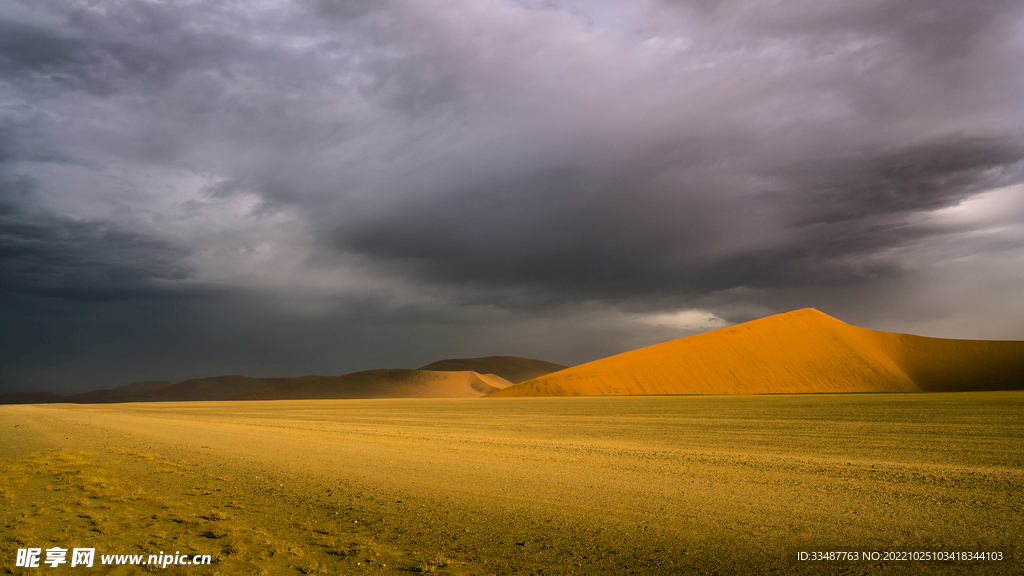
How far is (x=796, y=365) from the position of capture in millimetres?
60500

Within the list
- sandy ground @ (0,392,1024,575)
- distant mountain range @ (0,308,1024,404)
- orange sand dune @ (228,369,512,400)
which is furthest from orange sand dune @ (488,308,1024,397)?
orange sand dune @ (228,369,512,400)

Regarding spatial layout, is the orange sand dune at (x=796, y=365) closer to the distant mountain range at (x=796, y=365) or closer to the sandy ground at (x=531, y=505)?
the distant mountain range at (x=796, y=365)

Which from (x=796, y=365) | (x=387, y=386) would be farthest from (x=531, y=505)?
(x=387, y=386)

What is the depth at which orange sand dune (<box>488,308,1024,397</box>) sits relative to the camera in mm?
56906

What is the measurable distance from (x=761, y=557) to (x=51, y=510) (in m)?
9.85

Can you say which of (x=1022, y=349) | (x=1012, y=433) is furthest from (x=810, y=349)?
(x=1012, y=433)

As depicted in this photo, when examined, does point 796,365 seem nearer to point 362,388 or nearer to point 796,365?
point 796,365

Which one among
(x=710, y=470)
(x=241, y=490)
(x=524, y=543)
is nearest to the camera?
(x=524, y=543)

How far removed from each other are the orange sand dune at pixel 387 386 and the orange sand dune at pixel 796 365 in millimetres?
55736

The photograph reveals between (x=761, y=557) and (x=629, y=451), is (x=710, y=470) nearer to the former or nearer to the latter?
(x=629, y=451)

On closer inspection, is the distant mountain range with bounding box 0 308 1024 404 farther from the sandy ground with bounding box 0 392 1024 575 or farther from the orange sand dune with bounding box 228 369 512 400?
the orange sand dune with bounding box 228 369 512 400

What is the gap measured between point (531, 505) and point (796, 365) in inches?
2494

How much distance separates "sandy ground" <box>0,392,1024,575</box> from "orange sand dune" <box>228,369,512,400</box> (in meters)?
104

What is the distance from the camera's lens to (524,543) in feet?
19.4
